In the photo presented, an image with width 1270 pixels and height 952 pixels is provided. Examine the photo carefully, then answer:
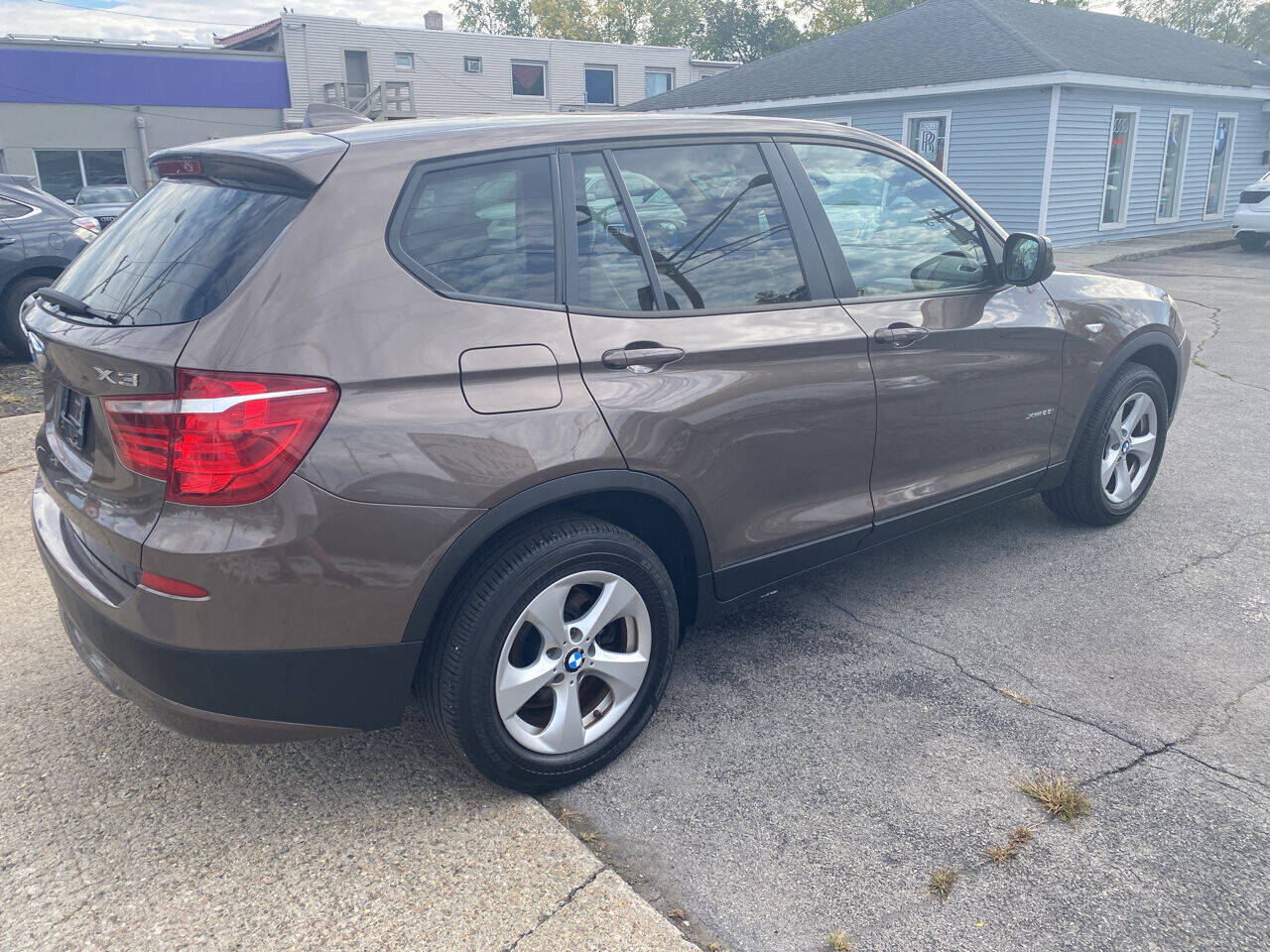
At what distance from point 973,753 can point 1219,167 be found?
23271 millimetres

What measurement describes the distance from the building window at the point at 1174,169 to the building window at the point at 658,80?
23904 mm

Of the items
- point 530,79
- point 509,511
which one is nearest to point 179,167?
point 509,511

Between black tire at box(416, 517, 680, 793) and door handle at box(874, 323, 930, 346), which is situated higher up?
door handle at box(874, 323, 930, 346)

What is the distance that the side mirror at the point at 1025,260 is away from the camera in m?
3.77

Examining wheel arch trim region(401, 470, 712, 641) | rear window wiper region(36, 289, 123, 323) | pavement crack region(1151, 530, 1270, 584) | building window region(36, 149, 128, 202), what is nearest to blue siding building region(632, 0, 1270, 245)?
pavement crack region(1151, 530, 1270, 584)

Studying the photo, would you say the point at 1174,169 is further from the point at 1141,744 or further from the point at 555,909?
the point at 555,909

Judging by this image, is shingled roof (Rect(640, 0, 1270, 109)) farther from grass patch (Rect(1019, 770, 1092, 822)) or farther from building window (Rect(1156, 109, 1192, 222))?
grass patch (Rect(1019, 770, 1092, 822))

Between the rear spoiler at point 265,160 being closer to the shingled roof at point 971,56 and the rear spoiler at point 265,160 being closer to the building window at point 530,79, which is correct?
the shingled roof at point 971,56

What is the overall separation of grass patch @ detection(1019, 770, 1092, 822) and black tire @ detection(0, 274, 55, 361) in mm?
8132

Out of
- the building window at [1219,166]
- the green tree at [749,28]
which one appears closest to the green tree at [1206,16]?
the green tree at [749,28]

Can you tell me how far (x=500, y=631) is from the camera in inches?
99.5

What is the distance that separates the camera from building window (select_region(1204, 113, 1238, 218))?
2122 cm

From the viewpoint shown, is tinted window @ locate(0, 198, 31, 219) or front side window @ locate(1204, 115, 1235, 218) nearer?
tinted window @ locate(0, 198, 31, 219)

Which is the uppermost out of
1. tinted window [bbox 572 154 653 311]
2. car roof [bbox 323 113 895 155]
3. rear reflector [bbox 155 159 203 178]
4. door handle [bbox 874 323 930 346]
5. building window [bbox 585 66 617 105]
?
building window [bbox 585 66 617 105]
